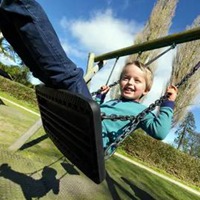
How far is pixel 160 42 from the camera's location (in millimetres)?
3139

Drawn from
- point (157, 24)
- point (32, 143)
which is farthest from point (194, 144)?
point (32, 143)

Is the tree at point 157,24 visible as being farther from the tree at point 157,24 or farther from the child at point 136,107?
the child at point 136,107

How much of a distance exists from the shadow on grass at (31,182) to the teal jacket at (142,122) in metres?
0.90

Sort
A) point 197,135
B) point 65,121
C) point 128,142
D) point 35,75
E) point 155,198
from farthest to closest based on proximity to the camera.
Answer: point 197,135 → point 128,142 → point 155,198 → point 65,121 → point 35,75

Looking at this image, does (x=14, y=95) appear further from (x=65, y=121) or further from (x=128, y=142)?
(x=65, y=121)

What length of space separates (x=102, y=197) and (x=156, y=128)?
1.51m

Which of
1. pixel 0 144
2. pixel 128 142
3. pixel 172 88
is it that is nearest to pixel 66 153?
pixel 172 88

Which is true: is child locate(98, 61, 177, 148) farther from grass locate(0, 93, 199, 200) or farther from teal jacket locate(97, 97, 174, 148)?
grass locate(0, 93, 199, 200)

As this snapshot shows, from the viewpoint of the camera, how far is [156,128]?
2.29 metres

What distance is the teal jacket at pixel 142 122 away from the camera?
90.6 inches

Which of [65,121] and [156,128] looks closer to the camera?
[65,121]

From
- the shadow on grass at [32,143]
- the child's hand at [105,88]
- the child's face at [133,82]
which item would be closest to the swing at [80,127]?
the child's face at [133,82]

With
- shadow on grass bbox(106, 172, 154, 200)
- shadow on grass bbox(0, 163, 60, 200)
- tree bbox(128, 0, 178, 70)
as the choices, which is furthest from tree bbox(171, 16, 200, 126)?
shadow on grass bbox(0, 163, 60, 200)

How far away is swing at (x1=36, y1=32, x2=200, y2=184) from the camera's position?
156cm
